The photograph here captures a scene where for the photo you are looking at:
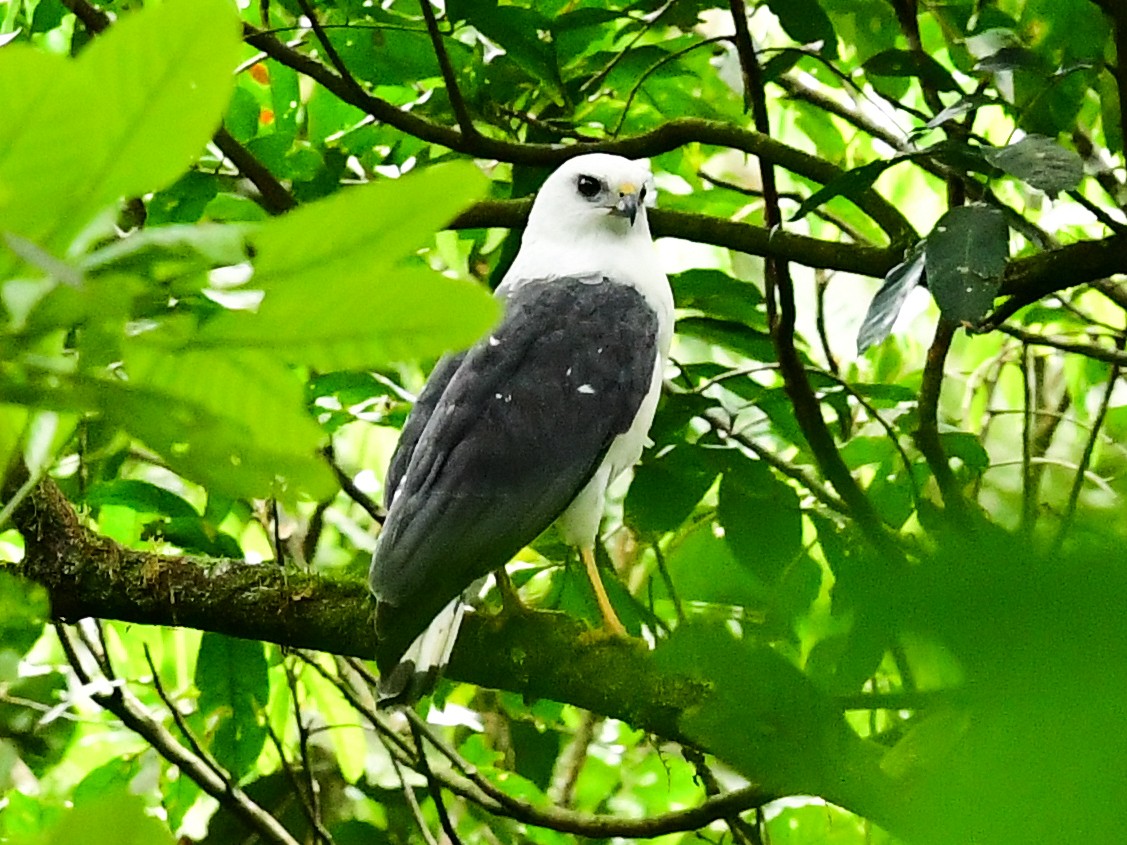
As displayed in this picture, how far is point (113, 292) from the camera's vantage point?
33 centimetres

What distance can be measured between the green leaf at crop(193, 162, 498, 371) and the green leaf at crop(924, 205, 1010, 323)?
1.30 metres

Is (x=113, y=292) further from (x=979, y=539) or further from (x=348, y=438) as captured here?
(x=348, y=438)

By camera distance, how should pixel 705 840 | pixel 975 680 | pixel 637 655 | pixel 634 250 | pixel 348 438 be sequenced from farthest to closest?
pixel 348 438 → pixel 634 250 → pixel 705 840 → pixel 637 655 → pixel 975 680

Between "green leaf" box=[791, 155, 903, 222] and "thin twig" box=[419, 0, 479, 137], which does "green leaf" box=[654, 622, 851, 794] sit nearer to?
"green leaf" box=[791, 155, 903, 222]

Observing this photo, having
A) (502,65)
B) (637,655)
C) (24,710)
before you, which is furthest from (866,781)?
(24,710)

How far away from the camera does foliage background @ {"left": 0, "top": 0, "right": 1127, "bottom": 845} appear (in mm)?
293

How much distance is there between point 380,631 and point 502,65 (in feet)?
3.45

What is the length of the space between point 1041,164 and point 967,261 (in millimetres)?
146

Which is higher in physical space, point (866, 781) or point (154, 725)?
point (866, 781)

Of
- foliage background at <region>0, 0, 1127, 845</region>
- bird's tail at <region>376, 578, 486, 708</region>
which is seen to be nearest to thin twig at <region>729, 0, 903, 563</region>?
foliage background at <region>0, 0, 1127, 845</region>

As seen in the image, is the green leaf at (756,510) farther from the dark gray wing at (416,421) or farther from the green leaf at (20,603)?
the green leaf at (20,603)

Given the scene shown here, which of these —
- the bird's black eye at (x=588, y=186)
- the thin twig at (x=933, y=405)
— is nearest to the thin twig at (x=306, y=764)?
the bird's black eye at (x=588, y=186)

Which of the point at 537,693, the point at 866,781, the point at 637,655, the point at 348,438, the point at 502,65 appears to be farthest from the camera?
the point at 348,438

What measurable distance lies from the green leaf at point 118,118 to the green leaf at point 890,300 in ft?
4.73
